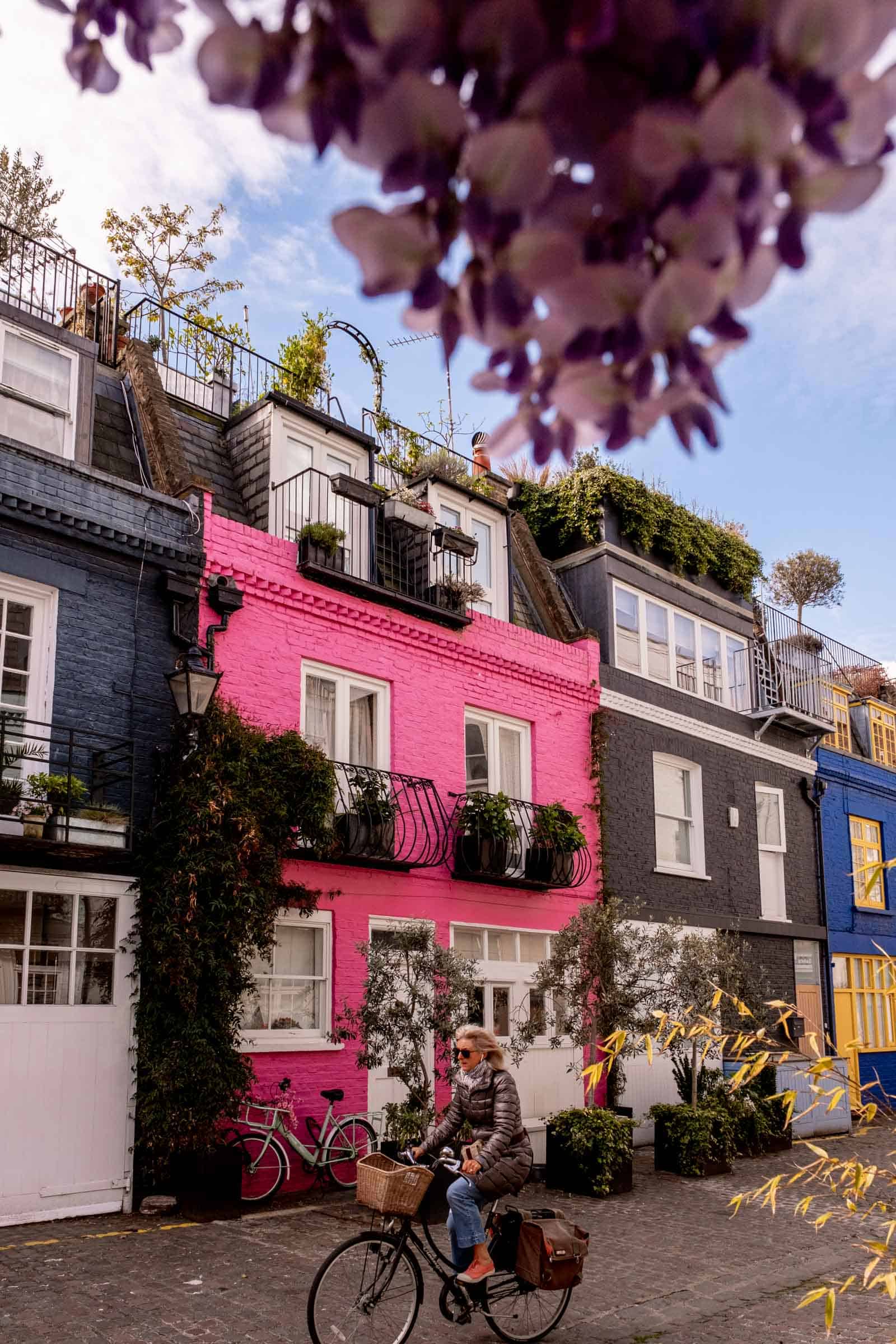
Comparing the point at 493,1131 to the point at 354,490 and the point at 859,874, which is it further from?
the point at 859,874

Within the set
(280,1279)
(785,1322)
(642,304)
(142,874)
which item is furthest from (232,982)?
(642,304)

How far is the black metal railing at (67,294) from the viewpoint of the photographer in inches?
501

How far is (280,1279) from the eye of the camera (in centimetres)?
809

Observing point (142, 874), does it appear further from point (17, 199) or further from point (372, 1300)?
point (17, 199)

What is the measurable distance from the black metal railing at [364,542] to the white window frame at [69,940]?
4.17m

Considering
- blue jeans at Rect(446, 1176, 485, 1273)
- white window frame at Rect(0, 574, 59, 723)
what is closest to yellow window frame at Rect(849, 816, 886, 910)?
white window frame at Rect(0, 574, 59, 723)

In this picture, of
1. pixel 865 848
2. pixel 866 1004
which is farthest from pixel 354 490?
pixel 866 1004

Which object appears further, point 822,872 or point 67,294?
point 822,872

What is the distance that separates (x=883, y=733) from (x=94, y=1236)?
20.7 m

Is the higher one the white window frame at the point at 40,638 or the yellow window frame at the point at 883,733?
the yellow window frame at the point at 883,733

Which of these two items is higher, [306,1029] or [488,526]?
[488,526]

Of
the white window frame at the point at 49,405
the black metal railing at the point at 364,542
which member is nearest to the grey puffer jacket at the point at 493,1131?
the black metal railing at the point at 364,542

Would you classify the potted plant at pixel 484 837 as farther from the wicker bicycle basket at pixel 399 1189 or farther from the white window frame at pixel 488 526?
the wicker bicycle basket at pixel 399 1189

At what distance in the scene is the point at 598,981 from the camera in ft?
43.4
